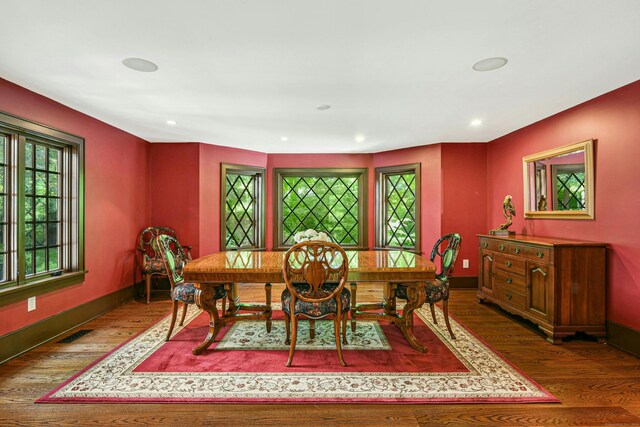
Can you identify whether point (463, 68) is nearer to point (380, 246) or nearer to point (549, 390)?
point (549, 390)

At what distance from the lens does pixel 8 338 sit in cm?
246

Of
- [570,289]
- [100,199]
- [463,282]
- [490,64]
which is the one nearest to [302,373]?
[570,289]

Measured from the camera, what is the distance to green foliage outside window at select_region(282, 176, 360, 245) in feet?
18.2

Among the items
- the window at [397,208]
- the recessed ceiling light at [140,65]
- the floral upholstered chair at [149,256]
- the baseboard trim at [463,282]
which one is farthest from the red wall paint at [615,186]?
the floral upholstered chair at [149,256]

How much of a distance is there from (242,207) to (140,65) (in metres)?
3.19

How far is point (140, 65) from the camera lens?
2.21 m

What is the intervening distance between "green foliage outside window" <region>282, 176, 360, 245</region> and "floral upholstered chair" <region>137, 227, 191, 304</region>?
176 cm

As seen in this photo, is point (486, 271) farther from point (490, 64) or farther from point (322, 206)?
point (322, 206)

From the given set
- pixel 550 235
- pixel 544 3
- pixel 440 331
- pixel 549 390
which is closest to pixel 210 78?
pixel 544 3

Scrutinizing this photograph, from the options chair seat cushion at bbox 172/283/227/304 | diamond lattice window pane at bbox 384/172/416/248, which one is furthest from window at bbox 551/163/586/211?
chair seat cushion at bbox 172/283/227/304

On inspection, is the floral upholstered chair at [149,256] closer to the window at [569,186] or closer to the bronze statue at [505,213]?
the bronze statue at [505,213]

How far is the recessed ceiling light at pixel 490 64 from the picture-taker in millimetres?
2156

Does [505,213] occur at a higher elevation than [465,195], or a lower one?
lower

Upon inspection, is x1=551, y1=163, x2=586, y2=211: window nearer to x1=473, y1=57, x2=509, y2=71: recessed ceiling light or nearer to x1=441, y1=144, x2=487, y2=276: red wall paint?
x1=441, y1=144, x2=487, y2=276: red wall paint
